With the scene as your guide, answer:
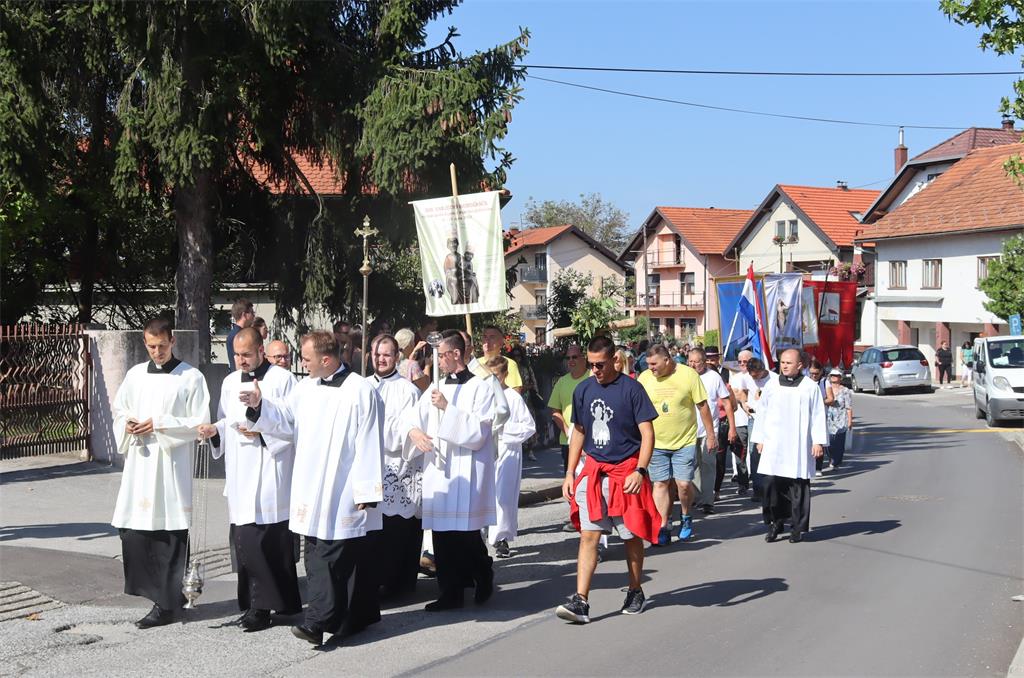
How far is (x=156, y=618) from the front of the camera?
7.38 meters

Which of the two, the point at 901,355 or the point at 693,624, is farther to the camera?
the point at 901,355

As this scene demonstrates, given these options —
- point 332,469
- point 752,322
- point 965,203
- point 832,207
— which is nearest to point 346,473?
point 332,469

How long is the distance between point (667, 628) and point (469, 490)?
68.3 inches

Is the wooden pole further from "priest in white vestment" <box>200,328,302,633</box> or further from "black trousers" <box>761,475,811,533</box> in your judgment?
"black trousers" <box>761,475,811,533</box>

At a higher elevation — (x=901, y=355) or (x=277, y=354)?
(x=277, y=354)

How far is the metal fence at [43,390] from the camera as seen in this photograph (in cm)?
1343

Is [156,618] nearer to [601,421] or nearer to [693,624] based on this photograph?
[601,421]

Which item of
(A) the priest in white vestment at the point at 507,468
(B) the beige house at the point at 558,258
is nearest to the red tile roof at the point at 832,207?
(B) the beige house at the point at 558,258

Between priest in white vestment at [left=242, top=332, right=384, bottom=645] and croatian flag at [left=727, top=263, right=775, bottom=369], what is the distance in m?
13.0

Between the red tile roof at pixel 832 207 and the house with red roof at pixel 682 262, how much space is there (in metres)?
7.50

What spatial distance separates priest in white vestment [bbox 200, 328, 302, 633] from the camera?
7.29 metres

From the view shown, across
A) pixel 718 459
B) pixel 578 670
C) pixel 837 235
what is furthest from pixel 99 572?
pixel 837 235

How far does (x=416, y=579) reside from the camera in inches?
338

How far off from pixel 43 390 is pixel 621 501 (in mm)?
8826
